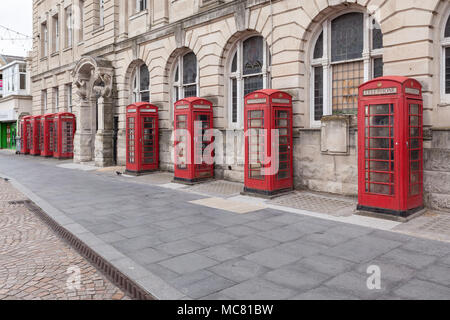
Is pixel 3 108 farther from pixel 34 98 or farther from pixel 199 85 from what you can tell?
pixel 199 85

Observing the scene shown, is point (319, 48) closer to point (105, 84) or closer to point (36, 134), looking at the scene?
point (105, 84)

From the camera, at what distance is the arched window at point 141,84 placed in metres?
18.0

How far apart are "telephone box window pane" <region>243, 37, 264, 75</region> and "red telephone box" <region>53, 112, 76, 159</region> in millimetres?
15305

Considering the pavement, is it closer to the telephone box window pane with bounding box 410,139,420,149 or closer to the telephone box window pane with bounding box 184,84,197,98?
the telephone box window pane with bounding box 410,139,420,149

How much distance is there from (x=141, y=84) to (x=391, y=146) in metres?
13.1

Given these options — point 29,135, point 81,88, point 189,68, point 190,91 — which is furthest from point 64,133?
point 189,68

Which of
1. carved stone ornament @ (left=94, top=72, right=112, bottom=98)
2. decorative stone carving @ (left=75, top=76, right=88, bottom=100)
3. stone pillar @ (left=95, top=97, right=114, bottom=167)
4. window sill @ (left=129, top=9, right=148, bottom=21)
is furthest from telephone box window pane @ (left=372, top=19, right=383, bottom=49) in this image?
decorative stone carving @ (left=75, top=76, right=88, bottom=100)

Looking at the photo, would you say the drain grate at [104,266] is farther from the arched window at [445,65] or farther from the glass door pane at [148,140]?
the glass door pane at [148,140]

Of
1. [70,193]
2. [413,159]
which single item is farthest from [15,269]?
[413,159]

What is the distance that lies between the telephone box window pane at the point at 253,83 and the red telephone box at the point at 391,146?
A: 4922mm

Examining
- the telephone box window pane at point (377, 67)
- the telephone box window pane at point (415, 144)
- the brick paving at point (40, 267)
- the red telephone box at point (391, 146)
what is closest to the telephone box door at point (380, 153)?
the red telephone box at point (391, 146)

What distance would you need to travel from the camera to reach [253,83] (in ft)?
42.0

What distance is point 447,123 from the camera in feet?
26.9

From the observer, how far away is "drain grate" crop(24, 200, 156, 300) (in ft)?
14.5
